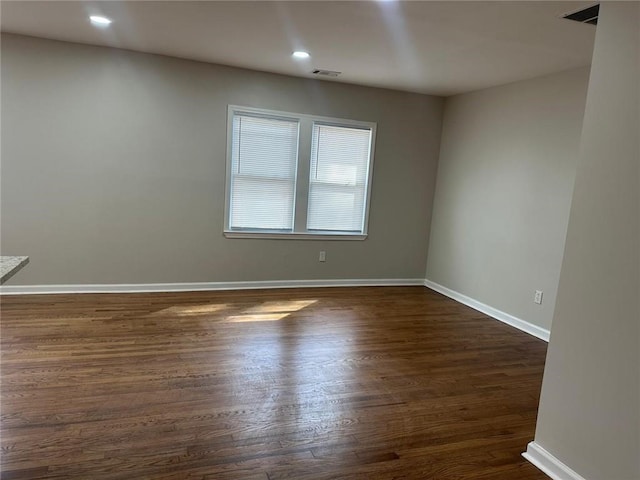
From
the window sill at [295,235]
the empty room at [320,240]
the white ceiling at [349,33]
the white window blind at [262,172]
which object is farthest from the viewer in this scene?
the window sill at [295,235]

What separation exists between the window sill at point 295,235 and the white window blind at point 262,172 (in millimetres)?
87

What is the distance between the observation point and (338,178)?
5262 mm

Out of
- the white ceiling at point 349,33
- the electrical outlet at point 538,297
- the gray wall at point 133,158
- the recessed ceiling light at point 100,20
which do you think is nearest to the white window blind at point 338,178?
the gray wall at point 133,158

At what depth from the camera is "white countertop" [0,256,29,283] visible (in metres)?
1.70

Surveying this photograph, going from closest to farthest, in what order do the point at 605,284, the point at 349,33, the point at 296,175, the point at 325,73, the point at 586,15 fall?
the point at 605,284 → the point at 586,15 → the point at 349,33 → the point at 325,73 → the point at 296,175

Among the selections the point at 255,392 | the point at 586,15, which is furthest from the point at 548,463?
the point at 586,15

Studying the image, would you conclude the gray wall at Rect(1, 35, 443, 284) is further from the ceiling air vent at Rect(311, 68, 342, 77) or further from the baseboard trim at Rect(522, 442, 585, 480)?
the baseboard trim at Rect(522, 442, 585, 480)

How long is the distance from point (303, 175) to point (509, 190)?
2243mm

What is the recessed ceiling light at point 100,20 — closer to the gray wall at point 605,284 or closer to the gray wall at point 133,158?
the gray wall at point 133,158

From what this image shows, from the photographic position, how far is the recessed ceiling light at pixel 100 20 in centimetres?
327

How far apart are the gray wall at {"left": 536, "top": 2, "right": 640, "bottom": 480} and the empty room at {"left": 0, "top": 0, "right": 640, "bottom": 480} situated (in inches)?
→ 0.4

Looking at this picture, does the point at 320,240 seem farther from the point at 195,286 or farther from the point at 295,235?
the point at 195,286

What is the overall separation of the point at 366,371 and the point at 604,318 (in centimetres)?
162

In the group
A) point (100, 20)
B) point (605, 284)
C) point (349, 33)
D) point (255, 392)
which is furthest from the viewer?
point (100, 20)
